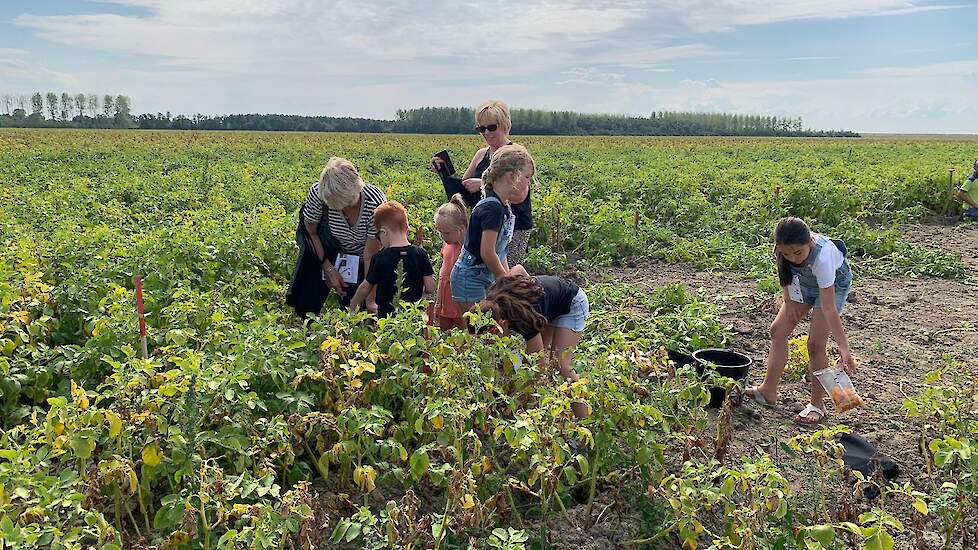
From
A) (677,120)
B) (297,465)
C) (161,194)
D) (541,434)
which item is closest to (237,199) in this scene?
(161,194)

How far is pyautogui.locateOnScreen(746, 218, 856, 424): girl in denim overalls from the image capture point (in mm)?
3850

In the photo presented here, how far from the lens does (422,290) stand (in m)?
4.71

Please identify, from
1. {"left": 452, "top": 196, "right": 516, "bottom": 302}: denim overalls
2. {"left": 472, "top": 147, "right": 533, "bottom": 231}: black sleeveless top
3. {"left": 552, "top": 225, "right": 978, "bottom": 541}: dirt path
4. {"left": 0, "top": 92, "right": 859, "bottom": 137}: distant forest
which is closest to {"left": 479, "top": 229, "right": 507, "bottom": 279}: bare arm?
{"left": 452, "top": 196, "right": 516, "bottom": 302}: denim overalls

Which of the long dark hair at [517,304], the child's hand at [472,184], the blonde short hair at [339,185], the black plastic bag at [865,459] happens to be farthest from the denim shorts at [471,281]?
the black plastic bag at [865,459]

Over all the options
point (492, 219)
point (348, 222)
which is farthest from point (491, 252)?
point (348, 222)

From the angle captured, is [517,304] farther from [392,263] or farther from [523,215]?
[523,215]

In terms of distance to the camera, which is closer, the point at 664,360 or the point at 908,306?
the point at 664,360

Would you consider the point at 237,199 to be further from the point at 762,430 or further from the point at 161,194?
the point at 762,430

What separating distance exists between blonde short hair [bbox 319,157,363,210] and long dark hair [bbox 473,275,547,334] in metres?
1.48

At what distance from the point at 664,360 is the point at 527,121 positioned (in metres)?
89.1

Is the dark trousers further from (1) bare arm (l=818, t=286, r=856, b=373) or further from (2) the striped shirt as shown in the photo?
(1) bare arm (l=818, t=286, r=856, b=373)

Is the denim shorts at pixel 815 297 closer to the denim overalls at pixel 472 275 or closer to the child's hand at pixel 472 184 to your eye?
the denim overalls at pixel 472 275

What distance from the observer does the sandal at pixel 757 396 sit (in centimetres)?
457

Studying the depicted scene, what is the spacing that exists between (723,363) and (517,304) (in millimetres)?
2075
